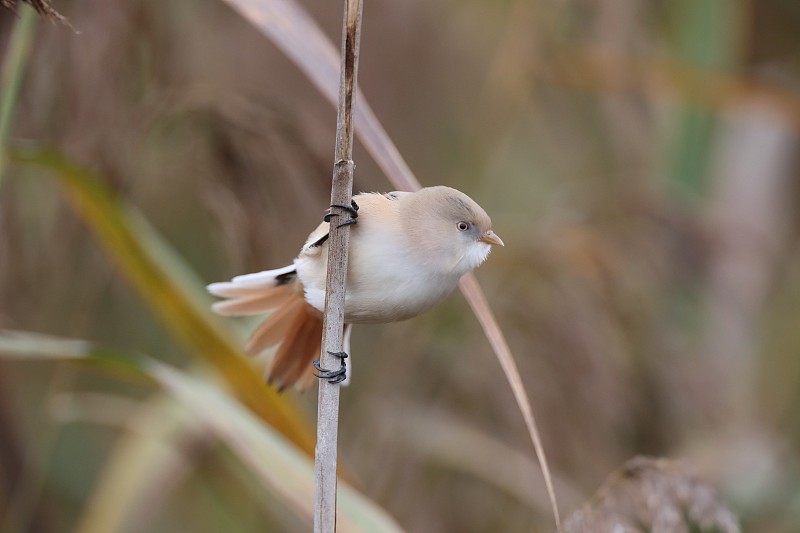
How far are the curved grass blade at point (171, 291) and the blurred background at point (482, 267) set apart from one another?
0.07ft

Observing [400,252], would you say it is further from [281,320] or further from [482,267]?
[482,267]

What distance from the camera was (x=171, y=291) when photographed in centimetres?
177

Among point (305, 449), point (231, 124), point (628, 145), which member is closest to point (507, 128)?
point (628, 145)

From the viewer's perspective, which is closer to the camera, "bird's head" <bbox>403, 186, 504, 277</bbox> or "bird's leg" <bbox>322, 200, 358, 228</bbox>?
"bird's leg" <bbox>322, 200, 358, 228</bbox>

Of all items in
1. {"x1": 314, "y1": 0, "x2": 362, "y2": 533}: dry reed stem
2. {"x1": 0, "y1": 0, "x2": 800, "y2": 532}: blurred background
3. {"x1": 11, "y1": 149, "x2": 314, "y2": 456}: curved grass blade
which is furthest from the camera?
{"x1": 0, "y1": 0, "x2": 800, "y2": 532}: blurred background

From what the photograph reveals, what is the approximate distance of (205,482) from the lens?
260cm

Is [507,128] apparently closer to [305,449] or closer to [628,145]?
[628,145]

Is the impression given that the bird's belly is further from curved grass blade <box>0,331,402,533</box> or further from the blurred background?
the blurred background

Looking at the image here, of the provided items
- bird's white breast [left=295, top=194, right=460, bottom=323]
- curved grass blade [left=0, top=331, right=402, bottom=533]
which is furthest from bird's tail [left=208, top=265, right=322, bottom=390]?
bird's white breast [left=295, top=194, right=460, bottom=323]

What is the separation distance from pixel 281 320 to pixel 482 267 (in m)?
0.98

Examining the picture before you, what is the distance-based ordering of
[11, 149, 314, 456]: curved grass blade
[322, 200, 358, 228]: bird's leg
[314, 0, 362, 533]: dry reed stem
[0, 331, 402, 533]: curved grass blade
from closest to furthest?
1. [314, 0, 362, 533]: dry reed stem
2. [322, 200, 358, 228]: bird's leg
3. [0, 331, 402, 533]: curved grass blade
4. [11, 149, 314, 456]: curved grass blade

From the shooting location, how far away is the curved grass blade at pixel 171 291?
168 centimetres

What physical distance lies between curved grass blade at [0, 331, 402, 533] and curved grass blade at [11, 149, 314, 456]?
17 cm

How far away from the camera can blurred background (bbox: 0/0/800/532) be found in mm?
1950
